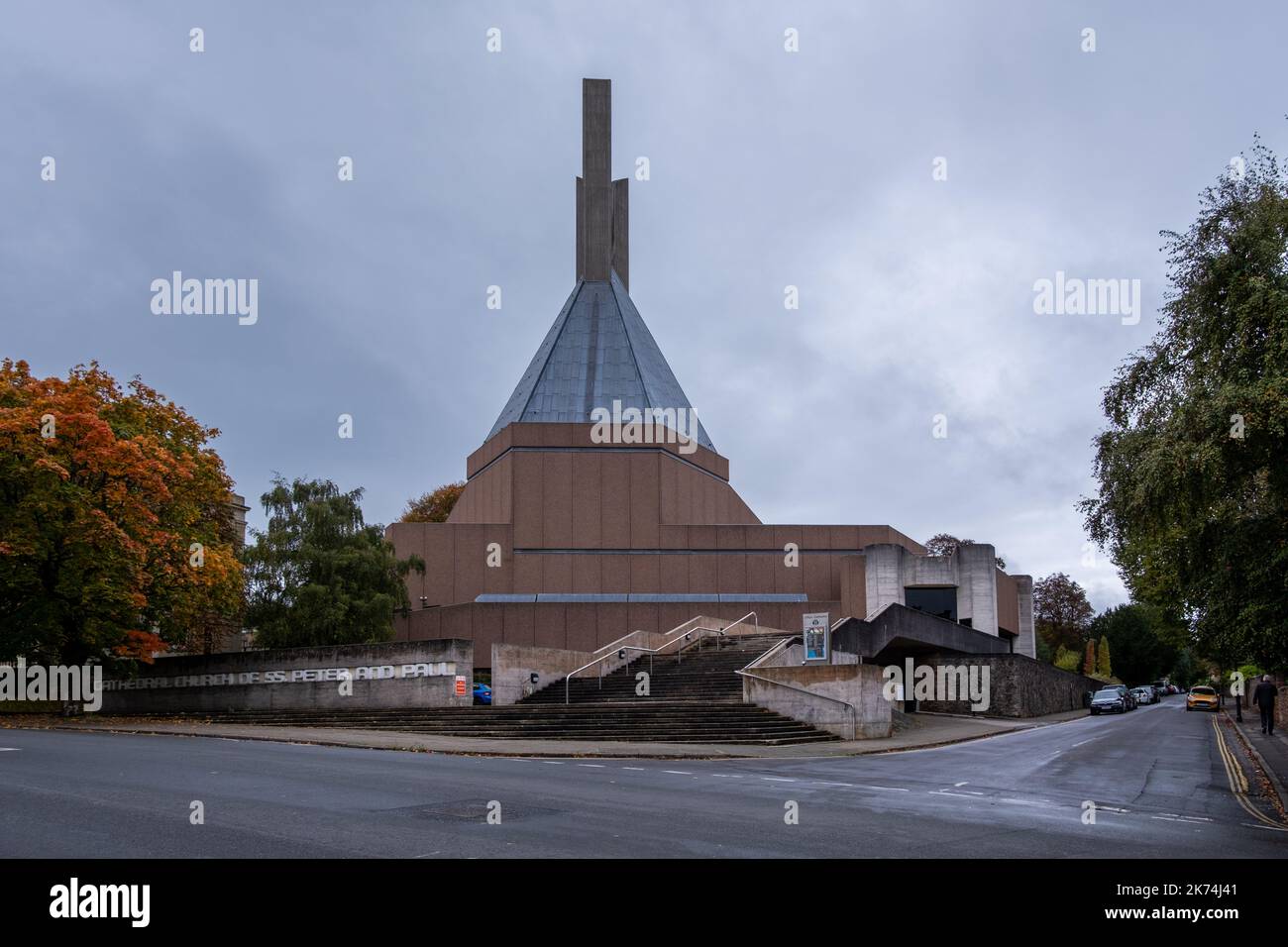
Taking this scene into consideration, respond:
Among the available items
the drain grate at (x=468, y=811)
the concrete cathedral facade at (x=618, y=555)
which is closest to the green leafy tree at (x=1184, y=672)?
the concrete cathedral facade at (x=618, y=555)

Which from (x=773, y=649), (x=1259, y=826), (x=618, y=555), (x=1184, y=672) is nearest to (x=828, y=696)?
(x=773, y=649)

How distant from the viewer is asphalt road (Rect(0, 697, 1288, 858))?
27.1 ft

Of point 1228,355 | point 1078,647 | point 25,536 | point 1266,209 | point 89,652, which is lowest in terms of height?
point 1078,647

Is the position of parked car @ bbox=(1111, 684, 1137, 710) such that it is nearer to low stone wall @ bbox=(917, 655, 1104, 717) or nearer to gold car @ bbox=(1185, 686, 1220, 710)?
gold car @ bbox=(1185, 686, 1220, 710)

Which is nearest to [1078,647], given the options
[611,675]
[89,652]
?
[611,675]

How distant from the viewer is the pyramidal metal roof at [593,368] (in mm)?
49812

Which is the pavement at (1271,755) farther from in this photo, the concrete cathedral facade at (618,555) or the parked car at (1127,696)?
the concrete cathedral facade at (618,555)

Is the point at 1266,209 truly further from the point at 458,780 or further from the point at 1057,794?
the point at 458,780

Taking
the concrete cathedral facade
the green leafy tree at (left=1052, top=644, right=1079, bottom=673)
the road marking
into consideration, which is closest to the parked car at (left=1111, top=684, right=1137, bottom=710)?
the concrete cathedral facade

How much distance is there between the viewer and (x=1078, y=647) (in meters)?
88.7

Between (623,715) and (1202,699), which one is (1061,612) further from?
(623,715)

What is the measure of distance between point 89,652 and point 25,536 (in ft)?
17.0

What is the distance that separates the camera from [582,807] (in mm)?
10742

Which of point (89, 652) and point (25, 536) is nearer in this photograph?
point (25, 536)
